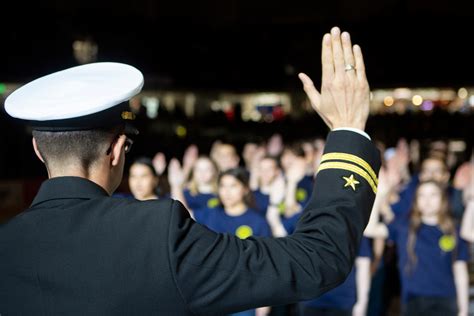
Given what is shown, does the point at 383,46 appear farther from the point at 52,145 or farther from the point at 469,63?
the point at 52,145

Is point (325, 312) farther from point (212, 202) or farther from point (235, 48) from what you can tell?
point (235, 48)

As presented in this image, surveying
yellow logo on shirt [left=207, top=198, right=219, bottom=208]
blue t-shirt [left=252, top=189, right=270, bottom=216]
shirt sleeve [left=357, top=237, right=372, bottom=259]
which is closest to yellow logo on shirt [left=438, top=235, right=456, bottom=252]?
shirt sleeve [left=357, top=237, right=372, bottom=259]

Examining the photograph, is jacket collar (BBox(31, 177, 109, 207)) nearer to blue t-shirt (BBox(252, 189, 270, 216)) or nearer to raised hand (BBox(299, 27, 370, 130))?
raised hand (BBox(299, 27, 370, 130))

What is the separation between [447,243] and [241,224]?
4.82 feet

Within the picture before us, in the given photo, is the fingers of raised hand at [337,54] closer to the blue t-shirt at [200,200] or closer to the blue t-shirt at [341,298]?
the blue t-shirt at [341,298]

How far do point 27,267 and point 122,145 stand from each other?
336mm

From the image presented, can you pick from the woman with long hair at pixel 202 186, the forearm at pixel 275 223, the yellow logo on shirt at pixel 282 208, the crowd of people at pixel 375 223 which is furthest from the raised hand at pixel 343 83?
the woman with long hair at pixel 202 186

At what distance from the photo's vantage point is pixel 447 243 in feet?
16.8

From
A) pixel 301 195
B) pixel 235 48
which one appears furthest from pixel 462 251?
pixel 235 48

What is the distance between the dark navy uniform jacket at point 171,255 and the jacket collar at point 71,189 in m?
0.03

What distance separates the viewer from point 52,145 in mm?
1560

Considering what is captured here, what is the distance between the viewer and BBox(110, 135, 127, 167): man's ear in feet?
5.22

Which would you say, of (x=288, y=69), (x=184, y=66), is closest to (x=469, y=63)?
(x=288, y=69)

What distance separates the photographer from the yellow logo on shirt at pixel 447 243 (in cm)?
510
